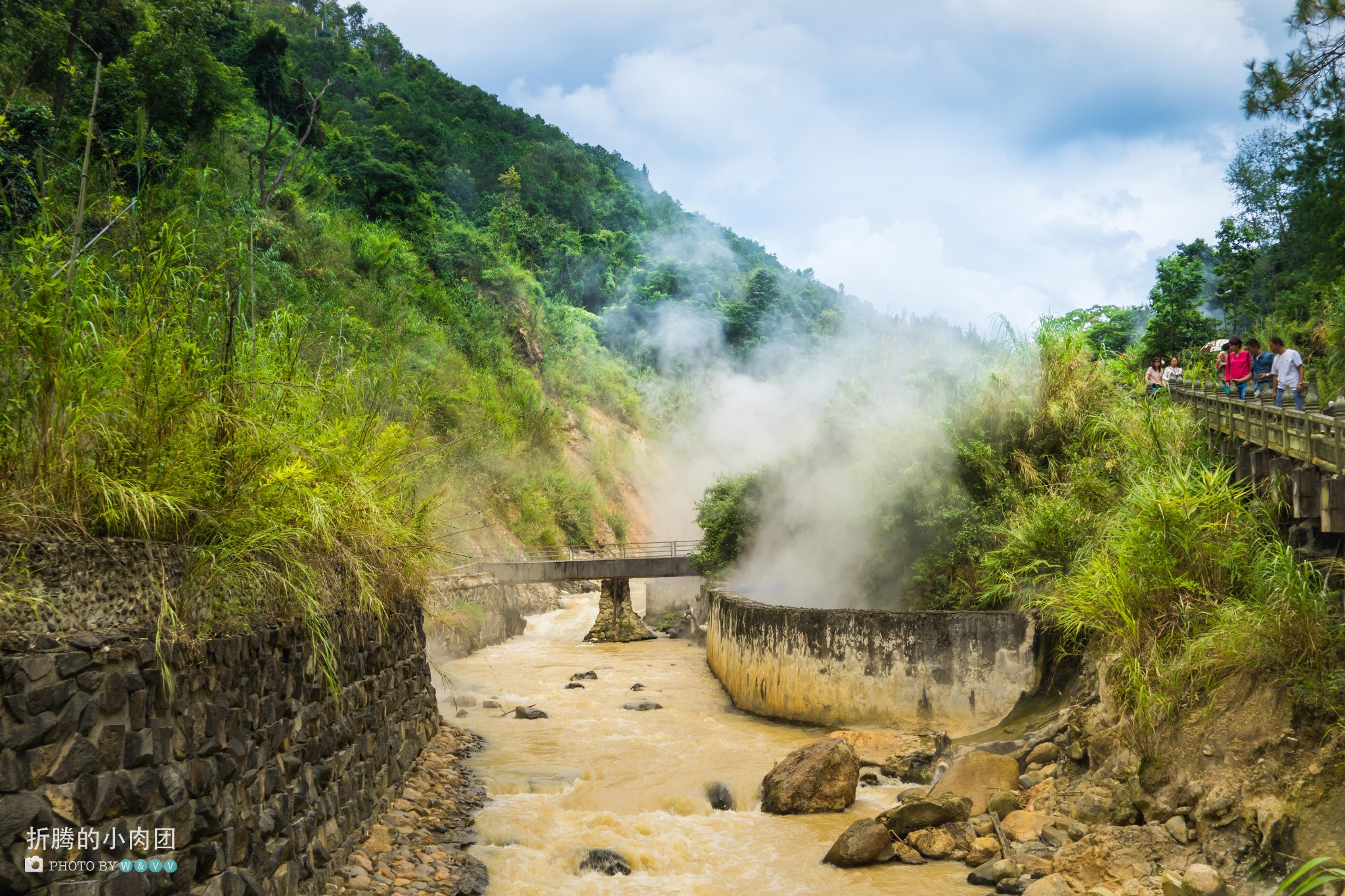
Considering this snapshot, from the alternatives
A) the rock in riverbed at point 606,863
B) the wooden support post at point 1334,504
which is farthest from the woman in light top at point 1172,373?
the rock in riverbed at point 606,863

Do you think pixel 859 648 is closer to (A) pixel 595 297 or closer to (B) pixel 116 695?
(B) pixel 116 695

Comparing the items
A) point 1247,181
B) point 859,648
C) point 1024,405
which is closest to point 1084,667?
point 859,648

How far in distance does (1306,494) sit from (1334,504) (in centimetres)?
89

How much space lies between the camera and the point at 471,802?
945 cm

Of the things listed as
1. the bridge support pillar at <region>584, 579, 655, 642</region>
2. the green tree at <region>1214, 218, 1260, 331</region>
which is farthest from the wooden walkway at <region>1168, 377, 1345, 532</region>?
the green tree at <region>1214, 218, 1260, 331</region>

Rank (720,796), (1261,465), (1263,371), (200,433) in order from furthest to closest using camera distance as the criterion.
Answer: (1263,371)
(720,796)
(1261,465)
(200,433)

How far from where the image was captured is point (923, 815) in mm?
8570

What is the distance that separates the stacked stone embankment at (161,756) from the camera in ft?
12.3

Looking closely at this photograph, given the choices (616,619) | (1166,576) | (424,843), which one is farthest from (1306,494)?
(616,619)

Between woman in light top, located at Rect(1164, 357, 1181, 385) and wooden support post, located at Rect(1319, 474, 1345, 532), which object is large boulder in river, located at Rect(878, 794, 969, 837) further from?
woman in light top, located at Rect(1164, 357, 1181, 385)

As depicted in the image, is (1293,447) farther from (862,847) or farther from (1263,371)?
(862,847)

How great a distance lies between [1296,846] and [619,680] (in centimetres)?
1275

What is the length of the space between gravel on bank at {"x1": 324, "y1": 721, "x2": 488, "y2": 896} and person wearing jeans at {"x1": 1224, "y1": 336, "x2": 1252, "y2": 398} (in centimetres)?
1060

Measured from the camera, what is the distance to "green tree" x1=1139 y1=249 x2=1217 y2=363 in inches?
1103
